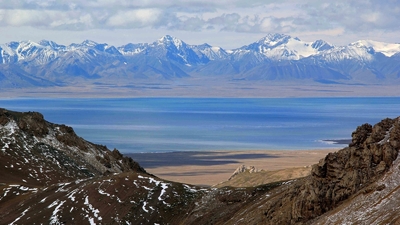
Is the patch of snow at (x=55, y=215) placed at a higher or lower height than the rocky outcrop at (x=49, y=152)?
lower

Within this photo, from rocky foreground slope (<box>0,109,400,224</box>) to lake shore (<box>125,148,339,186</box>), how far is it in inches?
1126

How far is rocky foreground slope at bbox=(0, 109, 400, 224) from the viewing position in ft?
111

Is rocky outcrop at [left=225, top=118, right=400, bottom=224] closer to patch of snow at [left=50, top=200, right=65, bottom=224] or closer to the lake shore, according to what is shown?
patch of snow at [left=50, top=200, right=65, bottom=224]

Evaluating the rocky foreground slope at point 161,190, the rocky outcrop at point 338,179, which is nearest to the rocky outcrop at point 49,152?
the rocky foreground slope at point 161,190

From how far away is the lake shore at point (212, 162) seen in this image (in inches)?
4050

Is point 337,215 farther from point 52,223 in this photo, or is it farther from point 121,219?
point 52,223

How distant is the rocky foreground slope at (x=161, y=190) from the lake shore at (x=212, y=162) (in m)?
28.6

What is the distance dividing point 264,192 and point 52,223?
47.1 ft

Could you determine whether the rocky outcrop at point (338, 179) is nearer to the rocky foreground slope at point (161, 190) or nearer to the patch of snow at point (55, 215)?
the rocky foreground slope at point (161, 190)

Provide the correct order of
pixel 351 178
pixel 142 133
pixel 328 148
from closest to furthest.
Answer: pixel 351 178 < pixel 328 148 < pixel 142 133

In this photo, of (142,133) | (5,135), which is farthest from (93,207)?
(142,133)

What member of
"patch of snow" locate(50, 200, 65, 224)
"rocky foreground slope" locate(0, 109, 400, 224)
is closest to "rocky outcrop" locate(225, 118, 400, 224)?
"rocky foreground slope" locate(0, 109, 400, 224)

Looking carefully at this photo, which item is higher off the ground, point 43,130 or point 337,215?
point 43,130

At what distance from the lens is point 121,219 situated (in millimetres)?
45125
